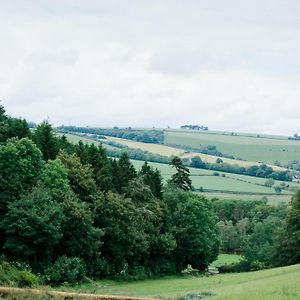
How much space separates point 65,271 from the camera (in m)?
51.5

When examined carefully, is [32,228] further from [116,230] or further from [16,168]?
[116,230]

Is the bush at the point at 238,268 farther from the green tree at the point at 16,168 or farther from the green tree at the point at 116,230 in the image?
the green tree at the point at 16,168

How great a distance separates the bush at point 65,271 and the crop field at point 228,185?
101 metres

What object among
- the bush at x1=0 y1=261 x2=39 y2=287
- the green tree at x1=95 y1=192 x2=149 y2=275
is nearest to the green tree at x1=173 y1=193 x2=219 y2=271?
the green tree at x1=95 y1=192 x2=149 y2=275

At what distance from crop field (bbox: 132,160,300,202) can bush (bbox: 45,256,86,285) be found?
101 meters

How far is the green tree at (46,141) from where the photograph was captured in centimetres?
6850

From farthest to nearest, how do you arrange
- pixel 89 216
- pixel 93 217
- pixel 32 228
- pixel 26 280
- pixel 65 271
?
pixel 93 217
pixel 89 216
pixel 65 271
pixel 32 228
pixel 26 280

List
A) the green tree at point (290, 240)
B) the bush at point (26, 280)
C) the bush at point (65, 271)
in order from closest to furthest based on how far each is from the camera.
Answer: the bush at point (26, 280) < the bush at point (65, 271) < the green tree at point (290, 240)

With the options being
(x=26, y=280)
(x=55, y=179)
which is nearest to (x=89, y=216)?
(x=55, y=179)

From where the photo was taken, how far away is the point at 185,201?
84062 mm

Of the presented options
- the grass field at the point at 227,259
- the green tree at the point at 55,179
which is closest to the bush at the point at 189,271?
the green tree at the point at 55,179

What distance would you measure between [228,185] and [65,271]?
122691 millimetres

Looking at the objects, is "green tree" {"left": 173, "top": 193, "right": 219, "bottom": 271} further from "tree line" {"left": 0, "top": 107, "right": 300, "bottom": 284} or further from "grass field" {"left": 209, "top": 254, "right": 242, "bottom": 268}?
"grass field" {"left": 209, "top": 254, "right": 242, "bottom": 268}

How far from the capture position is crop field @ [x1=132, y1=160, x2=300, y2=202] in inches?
Result: 6417
